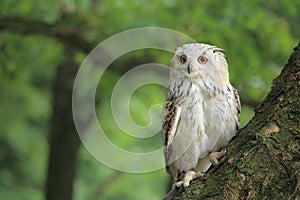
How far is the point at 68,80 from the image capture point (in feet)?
29.3

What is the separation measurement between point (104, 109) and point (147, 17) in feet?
8.63

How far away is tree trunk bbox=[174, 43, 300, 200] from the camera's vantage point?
2727 mm

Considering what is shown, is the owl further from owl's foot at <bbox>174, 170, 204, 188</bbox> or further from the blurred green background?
the blurred green background

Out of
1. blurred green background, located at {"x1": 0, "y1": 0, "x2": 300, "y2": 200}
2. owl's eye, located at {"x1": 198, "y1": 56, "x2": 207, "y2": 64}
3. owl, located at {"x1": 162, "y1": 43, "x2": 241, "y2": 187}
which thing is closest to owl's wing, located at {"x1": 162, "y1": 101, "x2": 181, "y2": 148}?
owl, located at {"x1": 162, "y1": 43, "x2": 241, "y2": 187}

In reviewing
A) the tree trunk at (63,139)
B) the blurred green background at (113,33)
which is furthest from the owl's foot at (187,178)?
the tree trunk at (63,139)

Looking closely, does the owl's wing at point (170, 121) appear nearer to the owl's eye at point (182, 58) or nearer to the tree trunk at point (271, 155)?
the owl's eye at point (182, 58)

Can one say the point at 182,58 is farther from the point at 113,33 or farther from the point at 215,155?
the point at 113,33

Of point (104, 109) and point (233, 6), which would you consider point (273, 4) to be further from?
point (104, 109)

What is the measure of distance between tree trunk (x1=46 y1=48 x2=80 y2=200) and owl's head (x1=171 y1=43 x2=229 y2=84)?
201 inches

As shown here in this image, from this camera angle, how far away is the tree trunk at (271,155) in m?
2.73

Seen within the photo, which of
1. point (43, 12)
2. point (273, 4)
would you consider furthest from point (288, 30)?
point (43, 12)

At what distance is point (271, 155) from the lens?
276 centimetres

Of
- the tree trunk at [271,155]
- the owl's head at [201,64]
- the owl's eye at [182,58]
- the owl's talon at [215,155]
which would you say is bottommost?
the tree trunk at [271,155]

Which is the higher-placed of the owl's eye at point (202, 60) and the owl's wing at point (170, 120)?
the owl's eye at point (202, 60)
